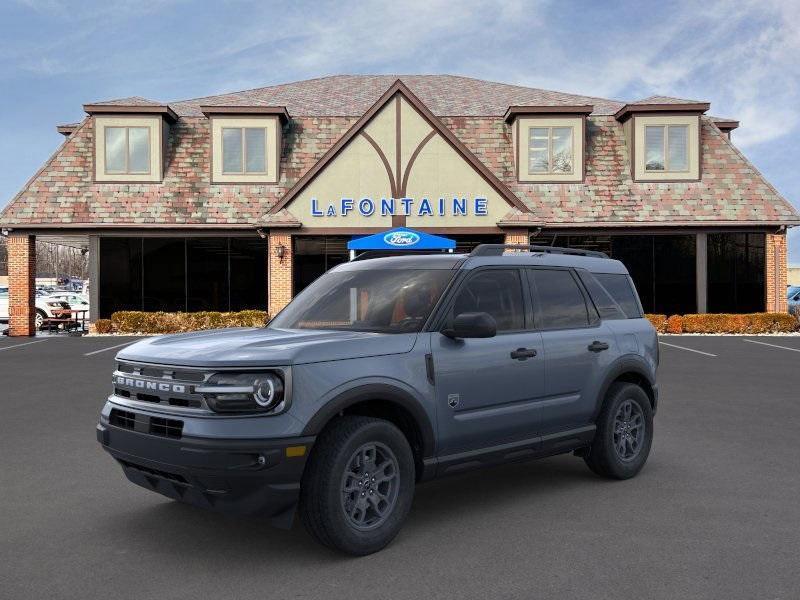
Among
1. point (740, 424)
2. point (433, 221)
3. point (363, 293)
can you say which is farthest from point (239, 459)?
point (433, 221)

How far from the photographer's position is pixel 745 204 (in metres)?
24.7

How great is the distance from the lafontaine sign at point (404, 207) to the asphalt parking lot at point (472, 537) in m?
15.7

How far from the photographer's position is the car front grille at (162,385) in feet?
14.6

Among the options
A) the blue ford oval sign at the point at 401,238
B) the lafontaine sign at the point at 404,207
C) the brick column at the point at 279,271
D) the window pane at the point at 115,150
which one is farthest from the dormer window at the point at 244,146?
the blue ford oval sign at the point at 401,238

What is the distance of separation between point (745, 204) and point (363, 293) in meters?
22.4

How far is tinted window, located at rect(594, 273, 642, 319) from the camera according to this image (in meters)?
6.90

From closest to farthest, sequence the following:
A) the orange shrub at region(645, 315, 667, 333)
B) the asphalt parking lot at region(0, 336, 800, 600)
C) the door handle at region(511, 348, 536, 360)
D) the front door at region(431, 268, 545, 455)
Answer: the asphalt parking lot at region(0, 336, 800, 600) < the front door at region(431, 268, 545, 455) < the door handle at region(511, 348, 536, 360) < the orange shrub at region(645, 315, 667, 333)

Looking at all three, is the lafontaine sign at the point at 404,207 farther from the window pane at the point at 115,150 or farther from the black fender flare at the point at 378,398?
the black fender flare at the point at 378,398

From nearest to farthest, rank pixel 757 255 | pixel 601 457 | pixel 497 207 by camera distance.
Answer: pixel 601 457 < pixel 497 207 < pixel 757 255

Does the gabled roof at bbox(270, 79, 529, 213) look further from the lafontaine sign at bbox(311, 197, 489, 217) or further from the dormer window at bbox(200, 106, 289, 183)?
the dormer window at bbox(200, 106, 289, 183)

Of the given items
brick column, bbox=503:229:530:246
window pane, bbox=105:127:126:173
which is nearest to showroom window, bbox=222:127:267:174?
window pane, bbox=105:127:126:173

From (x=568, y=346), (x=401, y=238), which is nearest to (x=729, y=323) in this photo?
(x=401, y=238)

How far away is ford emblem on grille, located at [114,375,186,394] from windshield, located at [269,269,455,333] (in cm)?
135

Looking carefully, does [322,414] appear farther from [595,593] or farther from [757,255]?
[757,255]
